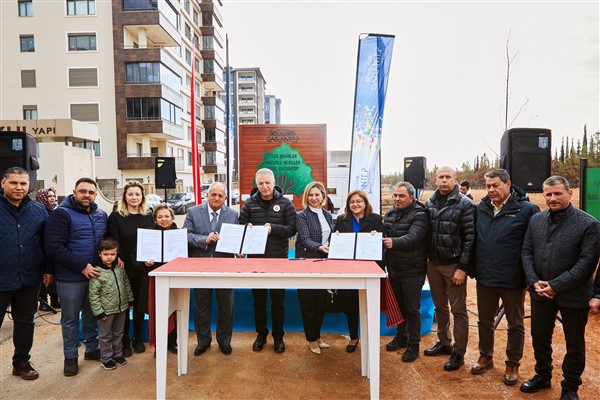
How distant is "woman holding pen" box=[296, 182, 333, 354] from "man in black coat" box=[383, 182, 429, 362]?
2.08ft

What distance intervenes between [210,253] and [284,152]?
18.5ft

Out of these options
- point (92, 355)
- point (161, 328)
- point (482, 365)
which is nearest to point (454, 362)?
point (482, 365)

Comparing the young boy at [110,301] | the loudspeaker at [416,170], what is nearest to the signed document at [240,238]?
the young boy at [110,301]

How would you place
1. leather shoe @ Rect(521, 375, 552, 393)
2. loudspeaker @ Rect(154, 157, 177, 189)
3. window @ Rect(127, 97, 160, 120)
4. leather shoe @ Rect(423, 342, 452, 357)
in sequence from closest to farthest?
leather shoe @ Rect(521, 375, 552, 393)
leather shoe @ Rect(423, 342, 452, 357)
loudspeaker @ Rect(154, 157, 177, 189)
window @ Rect(127, 97, 160, 120)

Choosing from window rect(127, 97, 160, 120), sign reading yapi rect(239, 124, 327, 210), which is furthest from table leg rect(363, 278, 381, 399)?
window rect(127, 97, 160, 120)

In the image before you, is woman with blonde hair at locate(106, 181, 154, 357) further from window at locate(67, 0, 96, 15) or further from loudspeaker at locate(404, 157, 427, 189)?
window at locate(67, 0, 96, 15)

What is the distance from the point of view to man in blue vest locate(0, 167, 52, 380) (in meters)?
3.32

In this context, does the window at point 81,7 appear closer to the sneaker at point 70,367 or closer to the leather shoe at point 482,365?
the sneaker at point 70,367

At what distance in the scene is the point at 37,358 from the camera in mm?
3980

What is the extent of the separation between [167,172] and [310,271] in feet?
30.0

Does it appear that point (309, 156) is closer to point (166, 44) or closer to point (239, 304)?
point (239, 304)

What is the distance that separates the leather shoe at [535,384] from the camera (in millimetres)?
3201

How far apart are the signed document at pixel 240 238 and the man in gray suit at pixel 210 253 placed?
243 mm

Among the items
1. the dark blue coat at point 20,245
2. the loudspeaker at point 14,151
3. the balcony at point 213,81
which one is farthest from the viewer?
the balcony at point 213,81
